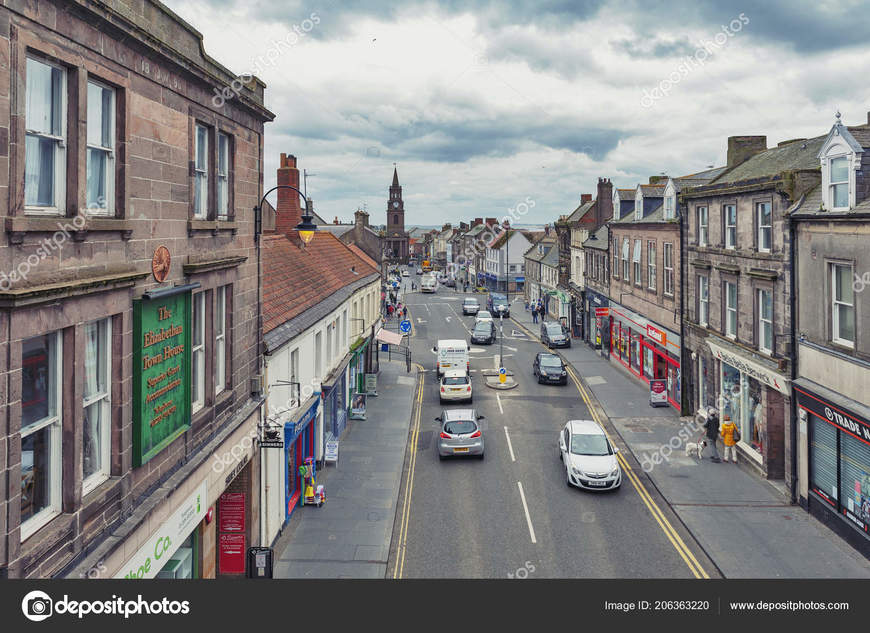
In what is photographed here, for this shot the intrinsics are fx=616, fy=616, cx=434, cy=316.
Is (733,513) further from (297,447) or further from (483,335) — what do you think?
(483,335)

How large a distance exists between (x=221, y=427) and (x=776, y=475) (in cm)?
1705

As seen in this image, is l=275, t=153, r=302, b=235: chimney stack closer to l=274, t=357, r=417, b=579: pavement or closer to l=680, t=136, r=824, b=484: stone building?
l=274, t=357, r=417, b=579: pavement

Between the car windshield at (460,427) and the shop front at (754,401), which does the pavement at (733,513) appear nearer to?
the shop front at (754,401)

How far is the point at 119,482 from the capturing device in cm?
809

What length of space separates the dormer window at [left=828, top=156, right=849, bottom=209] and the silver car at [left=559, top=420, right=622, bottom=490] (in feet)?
31.0

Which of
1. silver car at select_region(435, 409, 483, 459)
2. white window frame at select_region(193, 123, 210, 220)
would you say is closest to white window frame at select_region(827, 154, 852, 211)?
silver car at select_region(435, 409, 483, 459)

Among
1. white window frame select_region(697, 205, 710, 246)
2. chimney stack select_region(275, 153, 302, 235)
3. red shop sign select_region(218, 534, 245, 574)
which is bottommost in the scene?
red shop sign select_region(218, 534, 245, 574)

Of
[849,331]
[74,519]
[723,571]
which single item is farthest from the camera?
[849,331]

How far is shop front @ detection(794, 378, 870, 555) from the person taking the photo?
47.9 feet

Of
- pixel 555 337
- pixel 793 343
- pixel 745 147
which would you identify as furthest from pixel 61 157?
pixel 555 337

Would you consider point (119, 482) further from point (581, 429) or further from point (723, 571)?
point (581, 429)

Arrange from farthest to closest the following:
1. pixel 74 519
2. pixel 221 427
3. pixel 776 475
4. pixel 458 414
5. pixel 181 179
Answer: pixel 458 414 < pixel 776 475 < pixel 221 427 < pixel 181 179 < pixel 74 519

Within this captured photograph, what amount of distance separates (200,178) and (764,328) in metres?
17.9

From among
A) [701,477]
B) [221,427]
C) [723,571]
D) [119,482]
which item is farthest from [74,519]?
[701,477]
